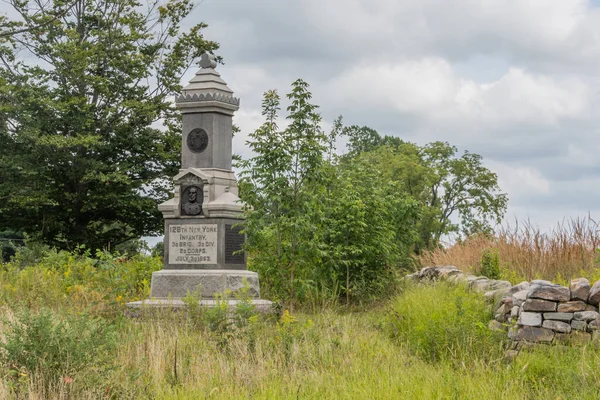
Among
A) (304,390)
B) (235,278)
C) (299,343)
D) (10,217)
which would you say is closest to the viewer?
(304,390)

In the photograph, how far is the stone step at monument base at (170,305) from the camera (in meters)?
12.6

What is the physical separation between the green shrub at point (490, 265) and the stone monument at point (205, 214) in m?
4.04

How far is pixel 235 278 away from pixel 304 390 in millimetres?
6764

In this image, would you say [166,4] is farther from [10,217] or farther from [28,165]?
[10,217]

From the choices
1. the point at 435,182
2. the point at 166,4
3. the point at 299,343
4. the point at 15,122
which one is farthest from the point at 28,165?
the point at 435,182

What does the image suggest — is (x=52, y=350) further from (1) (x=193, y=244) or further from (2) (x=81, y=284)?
(2) (x=81, y=284)

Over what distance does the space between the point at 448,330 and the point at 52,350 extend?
15.2 ft

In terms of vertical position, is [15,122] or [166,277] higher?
[15,122]

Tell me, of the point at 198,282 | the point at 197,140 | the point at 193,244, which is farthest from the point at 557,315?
the point at 197,140

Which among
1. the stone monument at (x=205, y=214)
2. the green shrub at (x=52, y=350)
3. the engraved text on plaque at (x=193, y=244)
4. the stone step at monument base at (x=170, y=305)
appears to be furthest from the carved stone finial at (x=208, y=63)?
the green shrub at (x=52, y=350)

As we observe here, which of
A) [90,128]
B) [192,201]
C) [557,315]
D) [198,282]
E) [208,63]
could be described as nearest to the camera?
[557,315]

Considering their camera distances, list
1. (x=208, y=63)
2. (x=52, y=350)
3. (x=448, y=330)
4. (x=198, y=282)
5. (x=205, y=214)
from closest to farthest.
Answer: (x=52, y=350)
(x=448, y=330)
(x=198, y=282)
(x=205, y=214)
(x=208, y=63)

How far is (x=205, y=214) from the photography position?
13859 mm

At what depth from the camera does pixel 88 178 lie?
2639 cm
